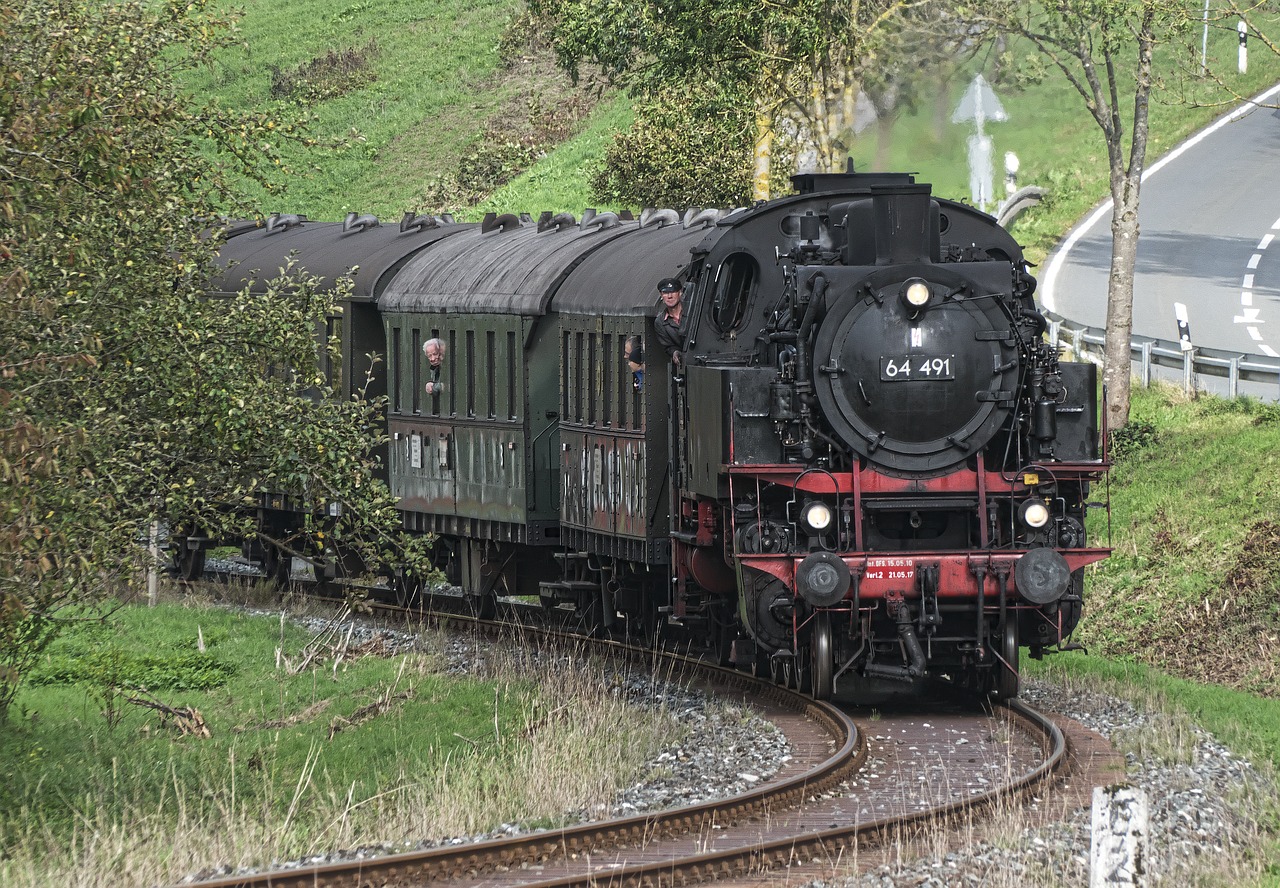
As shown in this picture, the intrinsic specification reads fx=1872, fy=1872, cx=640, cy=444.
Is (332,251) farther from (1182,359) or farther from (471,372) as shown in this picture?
(1182,359)

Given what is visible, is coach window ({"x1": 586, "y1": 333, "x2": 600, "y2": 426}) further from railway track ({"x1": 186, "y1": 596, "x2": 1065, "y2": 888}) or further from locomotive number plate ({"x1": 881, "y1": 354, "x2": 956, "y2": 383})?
locomotive number plate ({"x1": 881, "y1": 354, "x2": 956, "y2": 383})

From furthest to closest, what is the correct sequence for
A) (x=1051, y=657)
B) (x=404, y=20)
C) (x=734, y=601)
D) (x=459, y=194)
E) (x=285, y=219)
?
(x=404, y=20)
(x=459, y=194)
(x=285, y=219)
(x=1051, y=657)
(x=734, y=601)

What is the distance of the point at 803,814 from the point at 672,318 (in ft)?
16.0

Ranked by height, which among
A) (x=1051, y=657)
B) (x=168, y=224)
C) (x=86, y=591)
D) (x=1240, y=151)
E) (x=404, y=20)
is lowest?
(x=1051, y=657)

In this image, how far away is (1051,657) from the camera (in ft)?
53.2

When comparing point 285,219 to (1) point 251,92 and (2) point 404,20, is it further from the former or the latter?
(2) point 404,20

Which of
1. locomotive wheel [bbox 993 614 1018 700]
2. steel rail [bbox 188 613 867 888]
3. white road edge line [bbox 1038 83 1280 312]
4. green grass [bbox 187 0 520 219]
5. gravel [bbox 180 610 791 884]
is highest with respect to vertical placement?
green grass [bbox 187 0 520 219]

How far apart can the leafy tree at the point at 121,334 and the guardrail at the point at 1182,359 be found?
46.2 feet

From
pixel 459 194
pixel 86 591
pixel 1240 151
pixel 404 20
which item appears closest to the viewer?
pixel 86 591

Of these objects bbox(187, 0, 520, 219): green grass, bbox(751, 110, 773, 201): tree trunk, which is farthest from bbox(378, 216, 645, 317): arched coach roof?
bbox(187, 0, 520, 219): green grass

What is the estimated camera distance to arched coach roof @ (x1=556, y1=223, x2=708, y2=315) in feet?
48.8

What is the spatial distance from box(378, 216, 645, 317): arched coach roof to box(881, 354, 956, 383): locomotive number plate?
522 centimetres

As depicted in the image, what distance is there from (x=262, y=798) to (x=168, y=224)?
11.8 feet

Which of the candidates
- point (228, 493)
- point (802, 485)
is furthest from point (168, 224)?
point (802, 485)
